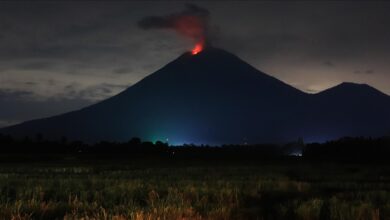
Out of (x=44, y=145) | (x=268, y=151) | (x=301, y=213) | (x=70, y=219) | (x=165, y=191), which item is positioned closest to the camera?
(x=70, y=219)

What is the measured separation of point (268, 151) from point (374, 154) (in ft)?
145

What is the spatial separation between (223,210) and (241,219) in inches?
16.0

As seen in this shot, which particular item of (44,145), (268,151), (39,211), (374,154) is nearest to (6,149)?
(44,145)

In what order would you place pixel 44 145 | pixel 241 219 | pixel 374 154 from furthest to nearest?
pixel 44 145, pixel 374 154, pixel 241 219

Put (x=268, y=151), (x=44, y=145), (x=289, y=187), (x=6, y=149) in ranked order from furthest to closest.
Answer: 1. (x=268, y=151)
2. (x=44, y=145)
3. (x=6, y=149)
4. (x=289, y=187)

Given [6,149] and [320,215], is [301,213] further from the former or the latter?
[6,149]

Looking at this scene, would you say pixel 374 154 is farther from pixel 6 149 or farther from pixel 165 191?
pixel 165 191

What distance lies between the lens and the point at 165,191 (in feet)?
63.8

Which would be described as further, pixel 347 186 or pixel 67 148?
pixel 67 148

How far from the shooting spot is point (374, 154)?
9919 cm

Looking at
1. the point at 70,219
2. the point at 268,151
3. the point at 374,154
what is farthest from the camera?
the point at 268,151

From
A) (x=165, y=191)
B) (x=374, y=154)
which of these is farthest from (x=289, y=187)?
Result: (x=374, y=154)

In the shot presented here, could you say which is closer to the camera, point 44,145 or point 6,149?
point 6,149

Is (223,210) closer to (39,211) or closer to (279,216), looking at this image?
(279,216)
